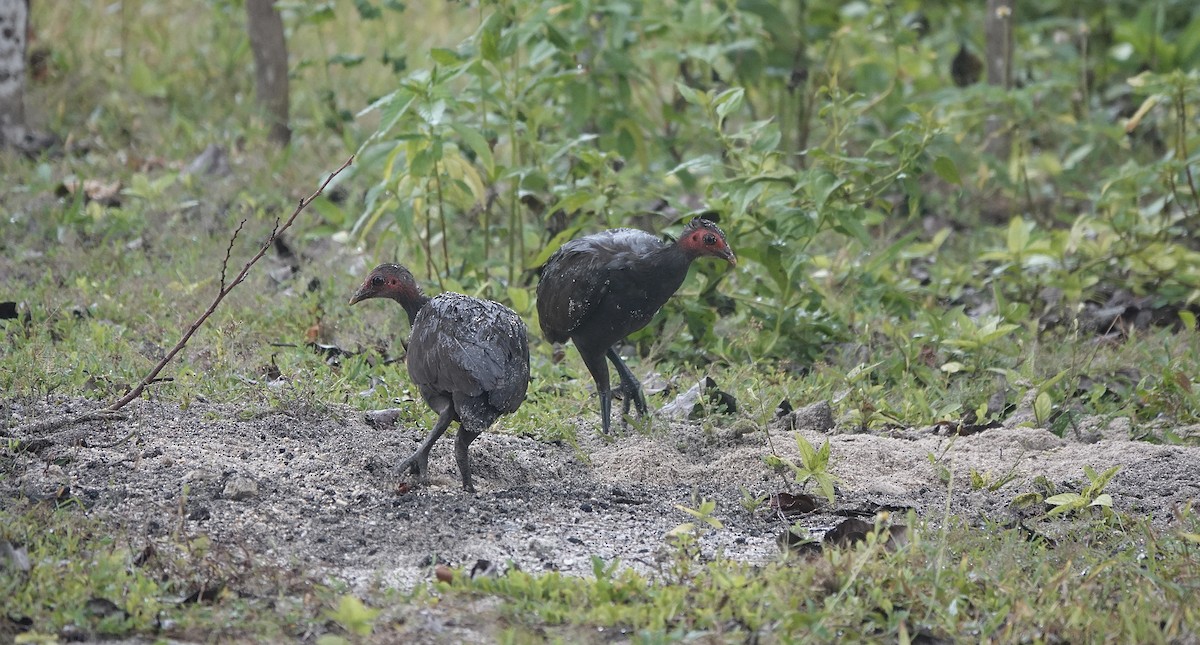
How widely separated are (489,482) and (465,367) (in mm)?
524

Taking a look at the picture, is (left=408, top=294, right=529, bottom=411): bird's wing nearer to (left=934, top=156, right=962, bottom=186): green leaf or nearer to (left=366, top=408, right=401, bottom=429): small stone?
(left=366, top=408, right=401, bottom=429): small stone

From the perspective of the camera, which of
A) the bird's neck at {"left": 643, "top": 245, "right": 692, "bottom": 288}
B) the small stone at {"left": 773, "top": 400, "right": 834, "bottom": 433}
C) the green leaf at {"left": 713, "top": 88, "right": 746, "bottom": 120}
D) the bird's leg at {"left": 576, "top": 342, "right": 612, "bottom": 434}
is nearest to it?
the bird's neck at {"left": 643, "top": 245, "right": 692, "bottom": 288}

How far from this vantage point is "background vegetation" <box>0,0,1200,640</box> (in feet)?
19.5

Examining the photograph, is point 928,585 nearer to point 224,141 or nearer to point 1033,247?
point 1033,247

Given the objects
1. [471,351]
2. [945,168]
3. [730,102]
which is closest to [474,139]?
[730,102]

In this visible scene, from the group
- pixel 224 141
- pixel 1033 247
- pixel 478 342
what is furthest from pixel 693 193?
pixel 478 342

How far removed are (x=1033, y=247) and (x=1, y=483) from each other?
17.1 ft

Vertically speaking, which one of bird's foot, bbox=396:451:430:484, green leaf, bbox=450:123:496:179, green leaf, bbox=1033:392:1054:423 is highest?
green leaf, bbox=450:123:496:179

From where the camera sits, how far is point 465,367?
4543mm

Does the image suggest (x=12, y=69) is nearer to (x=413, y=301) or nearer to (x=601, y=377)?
(x=413, y=301)

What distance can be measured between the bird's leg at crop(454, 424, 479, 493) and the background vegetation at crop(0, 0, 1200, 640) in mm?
711

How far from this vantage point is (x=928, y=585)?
12.5 feet

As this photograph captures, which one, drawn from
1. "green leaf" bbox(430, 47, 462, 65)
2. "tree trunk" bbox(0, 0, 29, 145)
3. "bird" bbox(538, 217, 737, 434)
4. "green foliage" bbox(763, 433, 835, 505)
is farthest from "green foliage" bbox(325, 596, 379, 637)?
"tree trunk" bbox(0, 0, 29, 145)

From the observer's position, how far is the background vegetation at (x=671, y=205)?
19.5 ft
